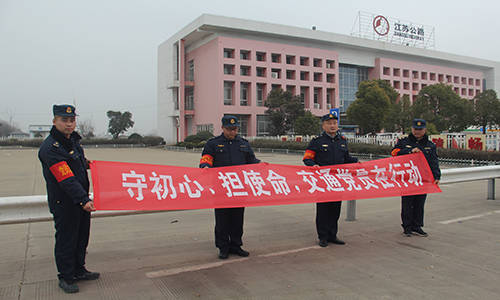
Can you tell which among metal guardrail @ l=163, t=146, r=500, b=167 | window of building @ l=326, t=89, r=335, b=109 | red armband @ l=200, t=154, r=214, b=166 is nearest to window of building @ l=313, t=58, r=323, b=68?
window of building @ l=326, t=89, r=335, b=109

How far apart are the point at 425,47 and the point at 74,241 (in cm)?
6567

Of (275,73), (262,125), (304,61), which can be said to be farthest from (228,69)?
(304,61)

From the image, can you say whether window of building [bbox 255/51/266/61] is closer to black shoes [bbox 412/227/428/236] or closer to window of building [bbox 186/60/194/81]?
window of building [bbox 186/60/194/81]

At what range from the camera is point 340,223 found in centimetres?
661

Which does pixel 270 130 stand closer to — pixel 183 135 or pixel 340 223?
pixel 183 135

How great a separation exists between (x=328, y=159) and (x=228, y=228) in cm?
180

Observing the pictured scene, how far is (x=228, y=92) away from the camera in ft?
157

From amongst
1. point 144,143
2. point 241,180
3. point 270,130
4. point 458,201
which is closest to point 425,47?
point 270,130

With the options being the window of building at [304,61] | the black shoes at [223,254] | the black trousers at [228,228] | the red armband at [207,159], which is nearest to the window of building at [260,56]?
the window of building at [304,61]

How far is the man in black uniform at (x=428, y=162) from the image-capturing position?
19.0ft

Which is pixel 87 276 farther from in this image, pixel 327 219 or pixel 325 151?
pixel 325 151

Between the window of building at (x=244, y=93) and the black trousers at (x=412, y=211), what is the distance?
42.8 meters

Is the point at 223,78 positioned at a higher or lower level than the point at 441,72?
lower

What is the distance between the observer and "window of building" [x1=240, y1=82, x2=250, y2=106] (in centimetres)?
4800
